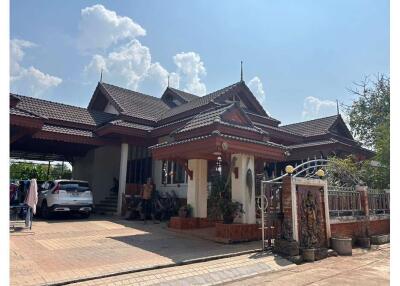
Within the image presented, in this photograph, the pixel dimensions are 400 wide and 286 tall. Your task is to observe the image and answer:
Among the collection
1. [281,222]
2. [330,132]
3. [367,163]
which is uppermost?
[330,132]

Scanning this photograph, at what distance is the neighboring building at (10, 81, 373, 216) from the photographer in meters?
9.70

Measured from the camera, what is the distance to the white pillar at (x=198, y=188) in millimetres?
10375

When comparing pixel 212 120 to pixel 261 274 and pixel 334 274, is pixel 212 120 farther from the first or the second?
pixel 334 274

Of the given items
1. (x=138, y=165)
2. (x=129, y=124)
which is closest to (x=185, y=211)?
(x=129, y=124)

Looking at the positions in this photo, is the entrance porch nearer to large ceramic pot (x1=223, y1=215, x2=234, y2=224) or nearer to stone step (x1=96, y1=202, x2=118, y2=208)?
large ceramic pot (x1=223, y1=215, x2=234, y2=224)

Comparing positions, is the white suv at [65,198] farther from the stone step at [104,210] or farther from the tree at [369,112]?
the tree at [369,112]

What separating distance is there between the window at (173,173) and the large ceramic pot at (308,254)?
266 inches

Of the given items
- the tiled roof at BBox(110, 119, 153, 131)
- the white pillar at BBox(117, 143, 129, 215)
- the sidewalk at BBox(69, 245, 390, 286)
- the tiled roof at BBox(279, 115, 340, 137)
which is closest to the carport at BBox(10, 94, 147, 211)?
the white pillar at BBox(117, 143, 129, 215)

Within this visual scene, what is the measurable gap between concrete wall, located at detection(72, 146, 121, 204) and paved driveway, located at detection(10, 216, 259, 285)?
650 centimetres

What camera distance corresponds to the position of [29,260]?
6137 millimetres

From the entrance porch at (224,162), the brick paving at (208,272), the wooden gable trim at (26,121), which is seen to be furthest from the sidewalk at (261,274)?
the wooden gable trim at (26,121)

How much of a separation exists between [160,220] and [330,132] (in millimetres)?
10712
